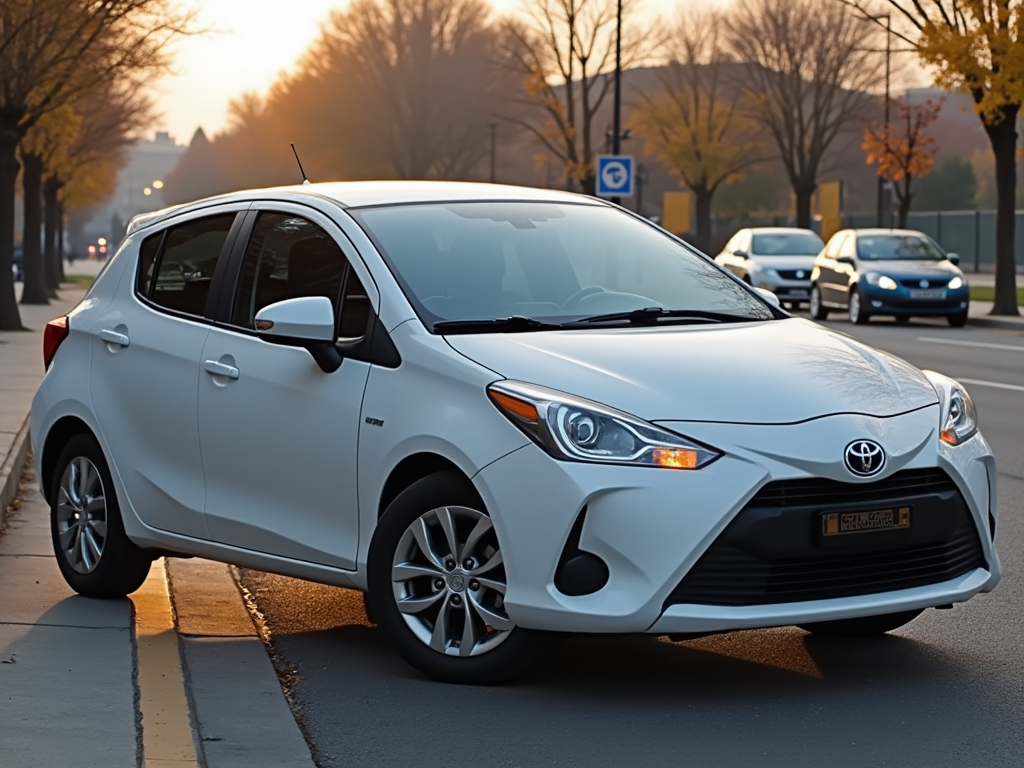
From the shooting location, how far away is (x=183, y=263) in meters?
7.28

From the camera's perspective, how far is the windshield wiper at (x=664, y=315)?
627cm

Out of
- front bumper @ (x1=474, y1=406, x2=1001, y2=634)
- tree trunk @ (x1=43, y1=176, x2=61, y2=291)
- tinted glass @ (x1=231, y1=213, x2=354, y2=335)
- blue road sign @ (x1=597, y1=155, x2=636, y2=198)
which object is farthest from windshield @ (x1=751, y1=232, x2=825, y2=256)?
front bumper @ (x1=474, y1=406, x2=1001, y2=634)

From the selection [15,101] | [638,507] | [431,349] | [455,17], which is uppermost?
[455,17]

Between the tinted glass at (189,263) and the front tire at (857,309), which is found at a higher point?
the tinted glass at (189,263)

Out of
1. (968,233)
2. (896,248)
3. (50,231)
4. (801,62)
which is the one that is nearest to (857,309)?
(896,248)

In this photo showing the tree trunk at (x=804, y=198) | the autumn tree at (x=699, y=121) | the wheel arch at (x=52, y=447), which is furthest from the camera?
the autumn tree at (x=699, y=121)

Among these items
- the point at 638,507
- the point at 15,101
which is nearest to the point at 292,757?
the point at 638,507

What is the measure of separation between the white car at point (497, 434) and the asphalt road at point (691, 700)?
0.20 m

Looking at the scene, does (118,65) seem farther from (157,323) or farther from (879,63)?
(879,63)

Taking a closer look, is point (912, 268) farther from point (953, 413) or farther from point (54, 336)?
point (953, 413)

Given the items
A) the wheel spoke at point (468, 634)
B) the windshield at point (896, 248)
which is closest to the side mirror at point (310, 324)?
the wheel spoke at point (468, 634)

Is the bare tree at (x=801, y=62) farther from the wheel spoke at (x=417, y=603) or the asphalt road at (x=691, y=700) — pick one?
the wheel spoke at (x=417, y=603)

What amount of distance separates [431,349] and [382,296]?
41 centimetres

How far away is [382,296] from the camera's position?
6.16 metres
